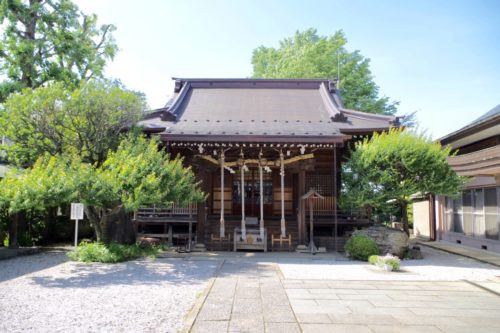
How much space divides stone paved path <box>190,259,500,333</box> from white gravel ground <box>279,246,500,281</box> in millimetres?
493

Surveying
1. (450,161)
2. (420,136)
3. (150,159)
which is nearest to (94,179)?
(150,159)

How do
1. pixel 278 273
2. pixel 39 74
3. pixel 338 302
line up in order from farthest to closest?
pixel 39 74 → pixel 278 273 → pixel 338 302

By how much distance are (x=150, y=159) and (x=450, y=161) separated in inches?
381

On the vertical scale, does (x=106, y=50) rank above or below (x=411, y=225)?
above

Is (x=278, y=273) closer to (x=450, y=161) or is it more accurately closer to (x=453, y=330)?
(x=453, y=330)

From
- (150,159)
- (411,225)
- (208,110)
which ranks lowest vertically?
(411,225)

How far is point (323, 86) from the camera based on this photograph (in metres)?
17.0

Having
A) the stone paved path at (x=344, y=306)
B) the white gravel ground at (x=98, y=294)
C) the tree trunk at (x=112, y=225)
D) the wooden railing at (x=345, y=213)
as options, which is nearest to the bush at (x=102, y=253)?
the white gravel ground at (x=98, y=294)

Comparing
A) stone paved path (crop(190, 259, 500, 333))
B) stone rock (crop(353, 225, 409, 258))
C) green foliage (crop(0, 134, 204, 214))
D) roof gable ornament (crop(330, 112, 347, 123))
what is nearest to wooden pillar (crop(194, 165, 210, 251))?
green foliage (crop(0, 134, 204, 214))

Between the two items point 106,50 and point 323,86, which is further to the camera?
point 323,86

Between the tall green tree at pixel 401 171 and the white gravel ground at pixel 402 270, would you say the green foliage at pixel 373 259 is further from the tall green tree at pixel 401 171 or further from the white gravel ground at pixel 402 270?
the tall green tree at pixel 401 171

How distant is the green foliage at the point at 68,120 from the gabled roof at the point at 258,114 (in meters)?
1.72

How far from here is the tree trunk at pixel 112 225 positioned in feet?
32.7

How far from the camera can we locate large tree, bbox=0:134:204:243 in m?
7.76
